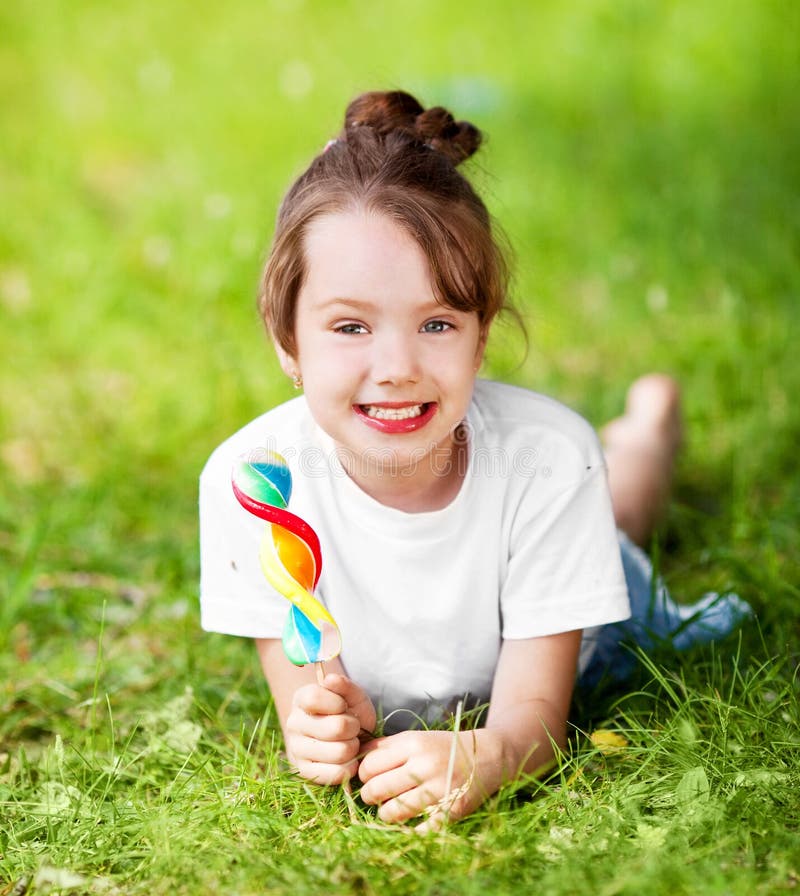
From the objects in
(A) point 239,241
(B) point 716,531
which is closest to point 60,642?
(B) point 716,531

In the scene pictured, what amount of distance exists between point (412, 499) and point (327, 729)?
464mm

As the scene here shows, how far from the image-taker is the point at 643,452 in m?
2.95

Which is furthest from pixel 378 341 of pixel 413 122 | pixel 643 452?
pixel 643 452

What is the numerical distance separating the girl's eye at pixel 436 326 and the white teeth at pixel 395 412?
0.12 meters

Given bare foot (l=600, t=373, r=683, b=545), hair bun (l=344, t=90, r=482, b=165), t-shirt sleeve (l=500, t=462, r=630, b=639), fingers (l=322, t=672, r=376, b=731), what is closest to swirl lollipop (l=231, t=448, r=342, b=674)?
fingers (l=322, t=672, r=376, b=731)

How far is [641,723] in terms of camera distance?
6.79ft

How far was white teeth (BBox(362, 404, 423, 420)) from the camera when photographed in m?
1.87

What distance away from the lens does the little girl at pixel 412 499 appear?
182 cm

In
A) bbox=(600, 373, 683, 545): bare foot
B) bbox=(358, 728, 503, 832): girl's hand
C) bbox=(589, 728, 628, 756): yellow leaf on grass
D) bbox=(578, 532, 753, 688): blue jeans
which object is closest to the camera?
bbox=(358, 728, 503, 832): girl's hand

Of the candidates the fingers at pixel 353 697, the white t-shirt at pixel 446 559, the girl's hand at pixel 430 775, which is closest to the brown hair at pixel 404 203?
the white t-shirt at pixel 446 559

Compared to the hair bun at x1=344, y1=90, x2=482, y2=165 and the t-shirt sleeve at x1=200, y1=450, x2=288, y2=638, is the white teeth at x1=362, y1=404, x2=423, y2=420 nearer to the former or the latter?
the t-shirt sleeve at x1=200, y1=450, x2=288, y2=638

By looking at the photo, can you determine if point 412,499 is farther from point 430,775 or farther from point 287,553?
point 430,775

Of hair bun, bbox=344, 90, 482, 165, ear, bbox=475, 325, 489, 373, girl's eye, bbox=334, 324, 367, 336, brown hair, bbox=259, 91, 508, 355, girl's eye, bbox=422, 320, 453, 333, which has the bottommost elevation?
ear, bbox=475, 325, 489, 373

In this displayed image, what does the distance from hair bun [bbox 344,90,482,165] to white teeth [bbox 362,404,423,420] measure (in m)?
0.47
